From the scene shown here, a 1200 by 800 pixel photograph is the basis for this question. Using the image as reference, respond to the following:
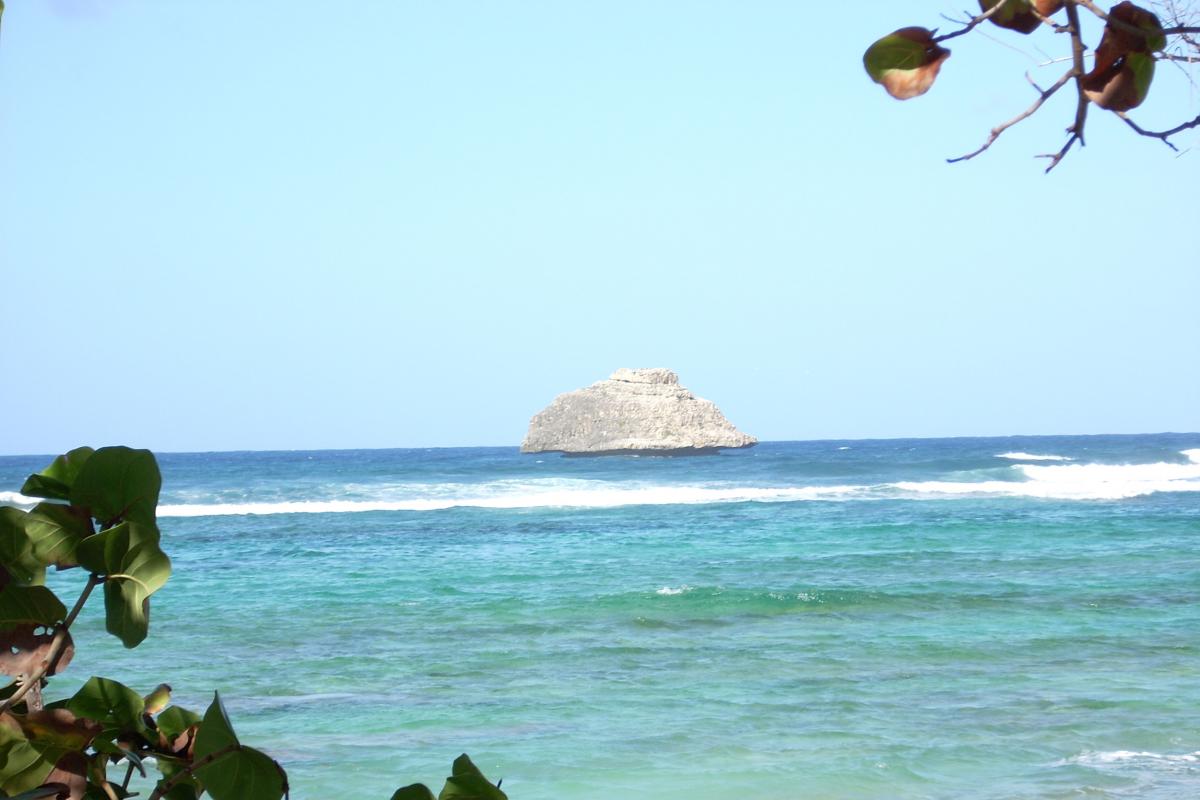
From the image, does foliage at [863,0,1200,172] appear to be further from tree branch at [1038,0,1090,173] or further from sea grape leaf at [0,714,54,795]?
sea grape leaf at [0,714,54,795]

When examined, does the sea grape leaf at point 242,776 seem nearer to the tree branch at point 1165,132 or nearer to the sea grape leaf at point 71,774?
the sea grape leaf at point 71,774

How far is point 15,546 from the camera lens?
1.90 feet

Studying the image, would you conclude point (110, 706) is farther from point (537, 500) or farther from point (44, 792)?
point (537, 500)

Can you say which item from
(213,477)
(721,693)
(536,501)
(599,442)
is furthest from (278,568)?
(599,442)

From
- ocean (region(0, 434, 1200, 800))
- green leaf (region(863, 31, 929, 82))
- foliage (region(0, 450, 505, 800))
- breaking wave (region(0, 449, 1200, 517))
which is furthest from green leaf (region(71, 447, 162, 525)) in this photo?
breaking wave (region(0, 449, 1200, 517))

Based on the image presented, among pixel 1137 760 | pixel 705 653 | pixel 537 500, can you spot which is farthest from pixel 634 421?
pixel 1137 760

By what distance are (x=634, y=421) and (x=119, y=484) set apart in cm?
6152

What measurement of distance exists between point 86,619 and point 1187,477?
1138 inches

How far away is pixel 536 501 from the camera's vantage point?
2533 cm

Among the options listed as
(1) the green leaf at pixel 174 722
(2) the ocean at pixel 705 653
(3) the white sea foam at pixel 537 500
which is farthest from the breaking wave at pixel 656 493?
(1) the green leaf at pixel 174 722

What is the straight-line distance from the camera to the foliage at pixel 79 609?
542 millimetres

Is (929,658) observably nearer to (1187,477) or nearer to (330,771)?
(330,771)

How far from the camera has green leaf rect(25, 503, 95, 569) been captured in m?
0.57

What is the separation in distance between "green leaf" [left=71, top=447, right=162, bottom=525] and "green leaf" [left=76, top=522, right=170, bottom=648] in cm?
1
